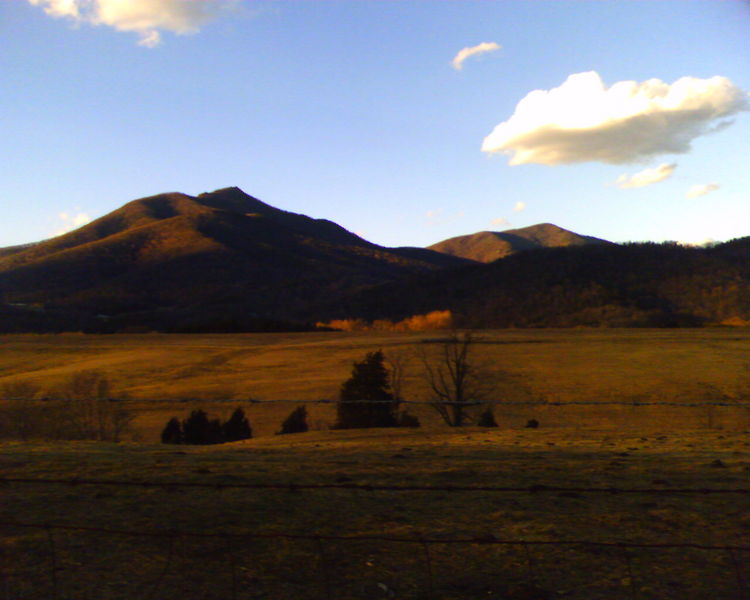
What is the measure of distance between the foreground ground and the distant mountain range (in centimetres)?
6230

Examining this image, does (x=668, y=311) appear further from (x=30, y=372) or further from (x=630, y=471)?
(x=630, y=471)

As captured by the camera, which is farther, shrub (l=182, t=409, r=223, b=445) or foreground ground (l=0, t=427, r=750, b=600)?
shrub (l=182, t=409, r=223, b=445)

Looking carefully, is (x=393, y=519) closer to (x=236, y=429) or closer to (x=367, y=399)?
(x=236, y=429)

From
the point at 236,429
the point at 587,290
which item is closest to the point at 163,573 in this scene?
the point at 236,429

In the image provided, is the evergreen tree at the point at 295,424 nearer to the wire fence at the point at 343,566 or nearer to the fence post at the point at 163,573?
the wire fence at the point at 343,566

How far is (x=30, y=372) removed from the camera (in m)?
44.7

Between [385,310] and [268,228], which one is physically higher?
[268,228]

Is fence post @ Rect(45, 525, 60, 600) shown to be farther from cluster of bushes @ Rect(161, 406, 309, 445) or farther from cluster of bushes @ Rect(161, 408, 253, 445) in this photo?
cluster of bushes @ Rect(161, 406, 309, 445)

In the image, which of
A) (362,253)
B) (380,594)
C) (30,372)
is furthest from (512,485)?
(362,253)

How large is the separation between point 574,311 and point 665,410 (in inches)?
1866

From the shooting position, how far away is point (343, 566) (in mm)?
5168

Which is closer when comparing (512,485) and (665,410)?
(512,485)

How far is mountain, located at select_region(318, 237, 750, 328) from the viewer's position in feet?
223

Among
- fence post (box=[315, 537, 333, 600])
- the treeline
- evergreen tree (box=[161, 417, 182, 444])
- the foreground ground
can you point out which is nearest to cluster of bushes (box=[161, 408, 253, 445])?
evergreen tree (box=[161, 417, 182, 444])
